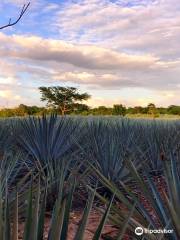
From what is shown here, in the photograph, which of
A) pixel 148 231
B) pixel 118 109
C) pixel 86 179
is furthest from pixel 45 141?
pixel 118 109

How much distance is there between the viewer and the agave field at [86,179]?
78.2 inches

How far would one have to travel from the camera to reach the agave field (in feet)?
6.52

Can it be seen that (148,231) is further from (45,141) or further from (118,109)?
(118,109)

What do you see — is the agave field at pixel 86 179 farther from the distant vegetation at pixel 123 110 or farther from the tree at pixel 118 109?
the tree at pixel 118 109

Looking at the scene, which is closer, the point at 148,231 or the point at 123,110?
the point at 148,231

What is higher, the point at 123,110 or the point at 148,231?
the point at 123,110

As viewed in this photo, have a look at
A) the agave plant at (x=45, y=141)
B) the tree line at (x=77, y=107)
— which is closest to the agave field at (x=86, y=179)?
the agave plant at (x=45, y=141)

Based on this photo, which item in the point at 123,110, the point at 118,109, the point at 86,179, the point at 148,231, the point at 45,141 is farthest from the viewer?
the point at 123,110


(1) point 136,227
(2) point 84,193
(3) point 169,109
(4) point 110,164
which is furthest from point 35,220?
(3) point 169,109

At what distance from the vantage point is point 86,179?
4672 millimetres

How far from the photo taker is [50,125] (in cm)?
656

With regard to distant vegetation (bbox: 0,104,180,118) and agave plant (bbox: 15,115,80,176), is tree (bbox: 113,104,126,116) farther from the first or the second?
agave plant (bbox: 15,115,80,176)

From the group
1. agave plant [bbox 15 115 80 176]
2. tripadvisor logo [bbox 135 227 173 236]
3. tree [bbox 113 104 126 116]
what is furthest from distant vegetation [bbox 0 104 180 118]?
tripadvisor logo [bbox 135 227 173 236]

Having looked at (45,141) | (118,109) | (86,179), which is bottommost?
(86,179)
